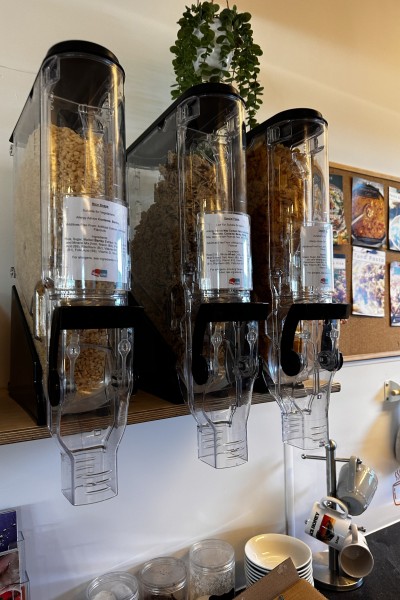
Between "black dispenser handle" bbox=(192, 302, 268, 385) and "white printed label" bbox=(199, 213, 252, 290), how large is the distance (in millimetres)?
33

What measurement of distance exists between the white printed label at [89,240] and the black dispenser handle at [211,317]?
0.55 feet

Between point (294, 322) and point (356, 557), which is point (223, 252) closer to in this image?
point (294, 322)

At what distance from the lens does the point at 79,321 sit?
0.55 metres

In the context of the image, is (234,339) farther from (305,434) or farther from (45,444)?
(45,444)

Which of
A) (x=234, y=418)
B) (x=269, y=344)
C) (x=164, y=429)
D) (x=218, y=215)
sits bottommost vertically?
(x=164, y=429)

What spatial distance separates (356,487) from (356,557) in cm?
19

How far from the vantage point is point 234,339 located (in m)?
0.72

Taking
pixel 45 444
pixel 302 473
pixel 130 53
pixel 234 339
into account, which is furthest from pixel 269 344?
pixel 130 53

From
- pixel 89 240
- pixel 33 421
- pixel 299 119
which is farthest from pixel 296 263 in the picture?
pixel 33 421

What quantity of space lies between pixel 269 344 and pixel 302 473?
73 centimetres

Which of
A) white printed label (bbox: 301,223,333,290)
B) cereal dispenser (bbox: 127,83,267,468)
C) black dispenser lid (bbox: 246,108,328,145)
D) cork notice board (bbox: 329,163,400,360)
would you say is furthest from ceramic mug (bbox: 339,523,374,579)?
black dispenser lid (bbox: 246,108,328,145)

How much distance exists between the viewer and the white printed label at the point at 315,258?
2.56ft

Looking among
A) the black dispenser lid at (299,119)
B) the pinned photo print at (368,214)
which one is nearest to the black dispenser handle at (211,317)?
the black dispenser lid at (299,119)

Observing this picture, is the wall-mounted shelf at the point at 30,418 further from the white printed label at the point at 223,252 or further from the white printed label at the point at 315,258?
the white printed label at the point at 315,258
